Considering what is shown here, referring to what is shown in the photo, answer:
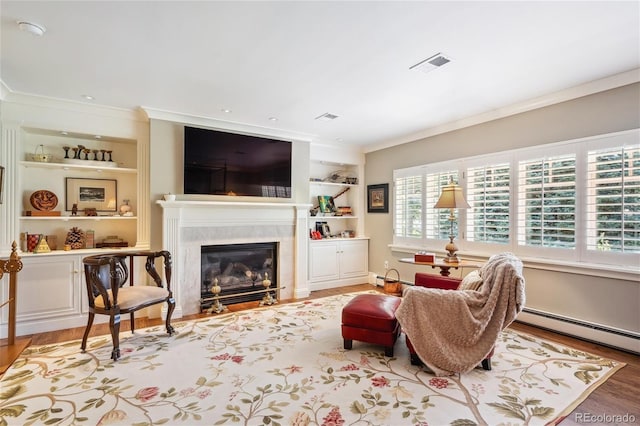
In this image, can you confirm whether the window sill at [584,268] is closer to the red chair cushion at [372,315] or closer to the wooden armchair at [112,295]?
the red chair cushion at [372,315]

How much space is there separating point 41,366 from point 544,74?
4.97 m

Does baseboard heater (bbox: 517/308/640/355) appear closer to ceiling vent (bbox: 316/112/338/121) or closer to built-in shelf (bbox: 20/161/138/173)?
ceiling vent (bbox: 316/112/338/121)

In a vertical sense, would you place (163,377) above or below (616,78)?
below

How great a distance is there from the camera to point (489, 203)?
12.7 ft

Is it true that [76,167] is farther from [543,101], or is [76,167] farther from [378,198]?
[543,101]

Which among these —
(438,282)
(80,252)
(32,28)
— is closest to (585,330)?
(438,282)

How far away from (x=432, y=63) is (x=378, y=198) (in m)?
3.12

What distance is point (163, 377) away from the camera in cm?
236

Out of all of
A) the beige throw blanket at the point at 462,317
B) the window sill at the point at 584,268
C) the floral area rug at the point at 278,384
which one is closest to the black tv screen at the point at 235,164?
the floral area rug at the point at 278,384

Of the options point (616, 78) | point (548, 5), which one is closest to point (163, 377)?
point (548, 5)

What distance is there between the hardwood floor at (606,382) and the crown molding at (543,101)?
242 cm

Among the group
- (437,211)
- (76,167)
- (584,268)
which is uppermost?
(76,167)

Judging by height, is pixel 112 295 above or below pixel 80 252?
below

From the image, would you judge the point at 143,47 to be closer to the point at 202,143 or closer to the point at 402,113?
the point at 202,143
